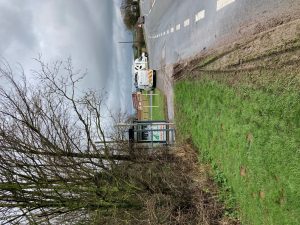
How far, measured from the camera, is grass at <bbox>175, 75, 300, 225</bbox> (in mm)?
8062

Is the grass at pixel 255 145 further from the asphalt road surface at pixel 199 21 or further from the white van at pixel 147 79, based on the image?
the white van at pixel 147 79

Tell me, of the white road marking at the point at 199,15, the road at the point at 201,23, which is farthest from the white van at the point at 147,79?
the white road marking at the point at 199,15

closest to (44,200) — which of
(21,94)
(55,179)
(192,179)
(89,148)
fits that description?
(55,179)

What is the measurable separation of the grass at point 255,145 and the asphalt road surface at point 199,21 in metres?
1.67

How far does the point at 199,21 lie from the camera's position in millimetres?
17109

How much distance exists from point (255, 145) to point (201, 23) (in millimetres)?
8238

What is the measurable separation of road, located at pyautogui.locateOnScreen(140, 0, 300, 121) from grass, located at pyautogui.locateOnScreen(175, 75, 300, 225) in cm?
155

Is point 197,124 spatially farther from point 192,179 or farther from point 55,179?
point 55,179

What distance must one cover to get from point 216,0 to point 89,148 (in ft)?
22.3

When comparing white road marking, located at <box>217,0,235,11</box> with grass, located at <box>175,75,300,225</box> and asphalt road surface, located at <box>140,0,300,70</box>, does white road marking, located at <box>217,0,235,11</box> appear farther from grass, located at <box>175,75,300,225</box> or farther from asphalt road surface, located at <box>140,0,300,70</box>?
grass, located at <box>175,75,300,225</box>

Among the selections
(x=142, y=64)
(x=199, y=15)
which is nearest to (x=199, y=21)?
(x=199, y=15)

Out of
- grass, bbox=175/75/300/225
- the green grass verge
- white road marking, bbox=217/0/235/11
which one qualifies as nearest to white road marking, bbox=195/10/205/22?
white road marking, bbox=217/0/235/11

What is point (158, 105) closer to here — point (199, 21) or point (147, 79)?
point (147, 79)

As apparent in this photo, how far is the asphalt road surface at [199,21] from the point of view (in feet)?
34.6
